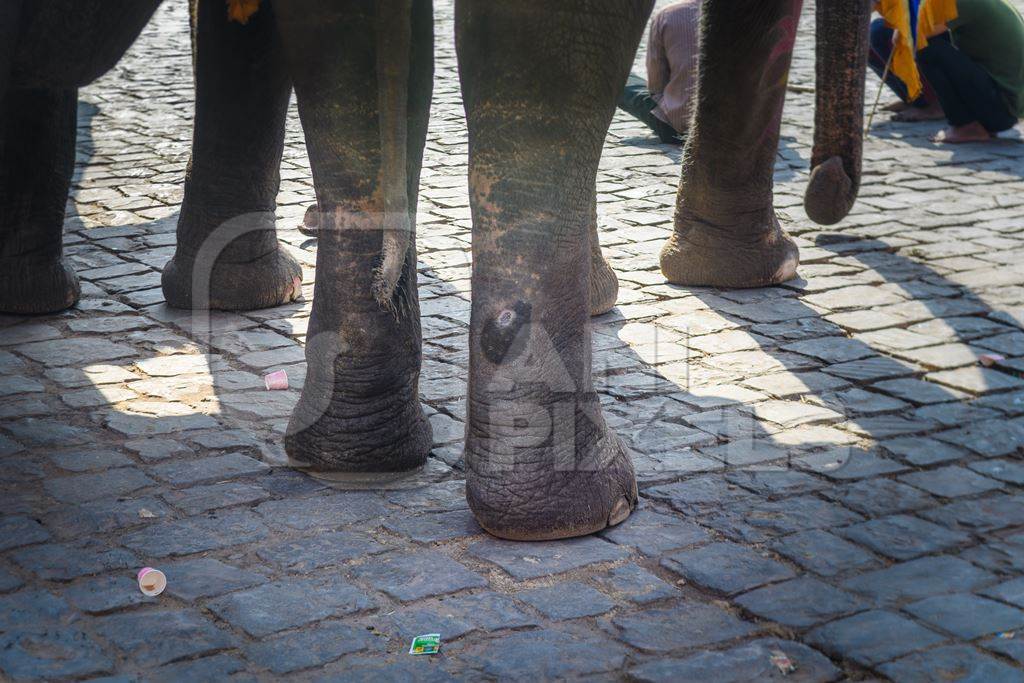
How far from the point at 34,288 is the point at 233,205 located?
0.66 metres

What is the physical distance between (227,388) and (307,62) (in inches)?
45.4

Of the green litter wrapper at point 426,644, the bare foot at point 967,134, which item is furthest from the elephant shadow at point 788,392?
the bare foot at point 967,134

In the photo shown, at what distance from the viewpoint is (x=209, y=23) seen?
425 cm

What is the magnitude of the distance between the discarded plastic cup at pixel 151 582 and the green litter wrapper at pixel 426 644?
0.53 m

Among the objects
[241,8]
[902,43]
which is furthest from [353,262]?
[902,43]

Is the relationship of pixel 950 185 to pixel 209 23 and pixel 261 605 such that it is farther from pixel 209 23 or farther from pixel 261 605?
pixel 261 605

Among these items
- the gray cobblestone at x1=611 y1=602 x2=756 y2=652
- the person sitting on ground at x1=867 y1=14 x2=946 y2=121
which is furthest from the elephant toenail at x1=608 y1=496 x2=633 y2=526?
the person sitting on ground at x1=867 y1=14 x2=946 y2=121

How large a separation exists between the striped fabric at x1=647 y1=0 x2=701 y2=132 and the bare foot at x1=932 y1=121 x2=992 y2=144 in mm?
1334

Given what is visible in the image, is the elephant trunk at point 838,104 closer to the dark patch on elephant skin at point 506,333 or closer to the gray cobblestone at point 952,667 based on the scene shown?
the dark patch on elephant skin at point 506,333

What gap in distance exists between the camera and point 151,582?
2721 millimetres

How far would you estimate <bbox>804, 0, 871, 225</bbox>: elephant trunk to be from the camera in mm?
3811

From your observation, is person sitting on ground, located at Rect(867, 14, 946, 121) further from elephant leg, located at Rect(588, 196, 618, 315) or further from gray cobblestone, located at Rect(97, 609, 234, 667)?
gray cobblestone, located at Rect(97, 609, 234, 667)

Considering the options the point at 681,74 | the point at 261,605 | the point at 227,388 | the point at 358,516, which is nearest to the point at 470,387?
the point at 358,516

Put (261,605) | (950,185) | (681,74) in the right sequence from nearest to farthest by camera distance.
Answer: (261,605) < (950,185) < (681,74)
